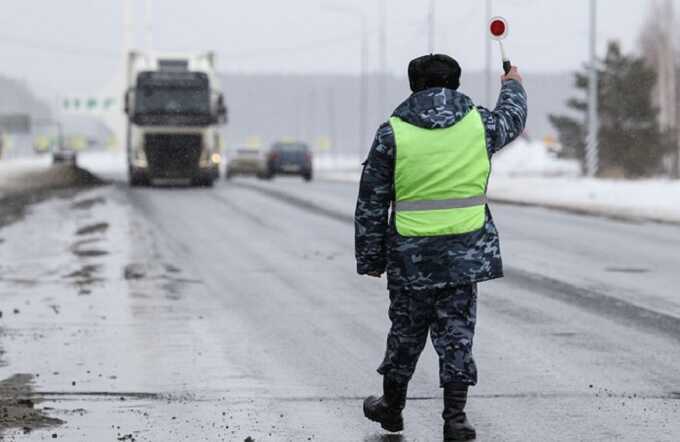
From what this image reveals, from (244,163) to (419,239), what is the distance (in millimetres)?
55373

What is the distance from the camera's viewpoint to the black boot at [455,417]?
6.63 m

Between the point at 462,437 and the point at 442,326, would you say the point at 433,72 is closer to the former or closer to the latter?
the point at 442,326

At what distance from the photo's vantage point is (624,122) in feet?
247

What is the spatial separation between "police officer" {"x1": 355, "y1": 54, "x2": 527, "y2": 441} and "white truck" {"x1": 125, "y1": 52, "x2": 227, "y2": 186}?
3317cm

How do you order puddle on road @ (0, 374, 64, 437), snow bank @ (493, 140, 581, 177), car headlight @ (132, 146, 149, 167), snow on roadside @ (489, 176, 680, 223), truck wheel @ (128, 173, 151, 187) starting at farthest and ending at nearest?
snow bank @ (493, 140, 581, 177) < truck wheel @ (128, 173, 151, 187) < car headlight @ (132, 146, 149, 167) < snow on roadside @ (489, 176, 680, 223) < puddle on road @ (0, 374, 64, 437)

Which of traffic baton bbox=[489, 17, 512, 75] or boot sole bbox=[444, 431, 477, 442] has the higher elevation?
traffic baton bbox=[489, 17, 512, 75]

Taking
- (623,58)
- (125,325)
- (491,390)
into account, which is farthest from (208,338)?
(623,58)

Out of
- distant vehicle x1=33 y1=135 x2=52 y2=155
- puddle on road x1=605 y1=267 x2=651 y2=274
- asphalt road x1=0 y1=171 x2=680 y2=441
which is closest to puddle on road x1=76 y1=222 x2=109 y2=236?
asphalt road x1=0 y1=171 x2=680 y2=441

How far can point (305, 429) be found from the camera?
7.02 meters

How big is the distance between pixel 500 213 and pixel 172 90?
13684 mm

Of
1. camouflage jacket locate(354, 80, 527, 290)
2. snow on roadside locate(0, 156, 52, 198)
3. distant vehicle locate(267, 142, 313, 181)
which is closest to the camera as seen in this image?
camouflage jacket locate(354, 80, 527, 290)

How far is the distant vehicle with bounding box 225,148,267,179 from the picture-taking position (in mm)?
61250

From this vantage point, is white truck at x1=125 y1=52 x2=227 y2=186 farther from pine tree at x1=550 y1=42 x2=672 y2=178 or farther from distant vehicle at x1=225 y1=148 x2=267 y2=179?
pine tree at x1=550 y1=42 x2=672 y2=178

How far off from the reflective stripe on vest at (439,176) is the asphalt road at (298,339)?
3.25ft
